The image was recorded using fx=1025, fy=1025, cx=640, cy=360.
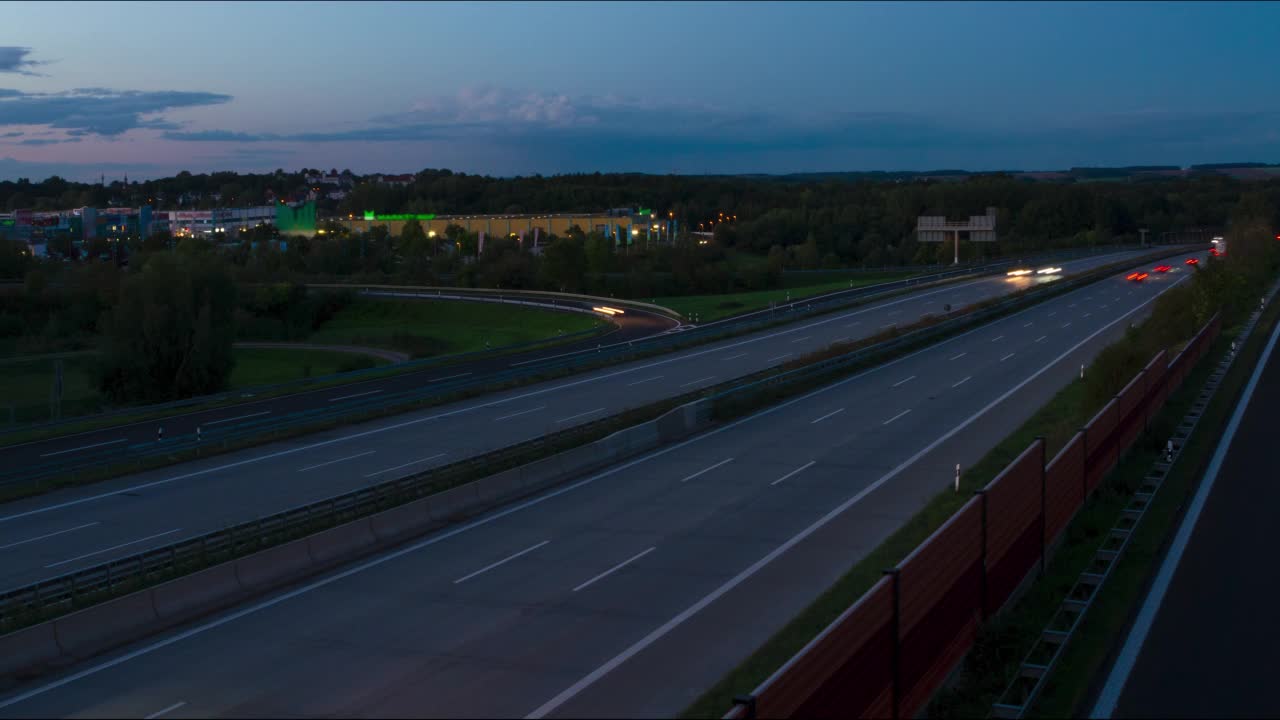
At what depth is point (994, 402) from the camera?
3144cm

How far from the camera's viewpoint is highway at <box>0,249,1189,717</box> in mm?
11844

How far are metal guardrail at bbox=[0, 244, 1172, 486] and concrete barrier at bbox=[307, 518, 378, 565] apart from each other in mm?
10052

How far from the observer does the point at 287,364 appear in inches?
2463

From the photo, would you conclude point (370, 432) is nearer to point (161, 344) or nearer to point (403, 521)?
point (403, 521)

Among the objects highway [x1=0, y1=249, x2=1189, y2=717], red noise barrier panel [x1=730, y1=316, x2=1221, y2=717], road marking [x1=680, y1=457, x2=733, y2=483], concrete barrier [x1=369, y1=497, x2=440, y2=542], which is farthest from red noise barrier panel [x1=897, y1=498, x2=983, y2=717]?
road marking [x1=680, y1=457, x2=733, y2=483]

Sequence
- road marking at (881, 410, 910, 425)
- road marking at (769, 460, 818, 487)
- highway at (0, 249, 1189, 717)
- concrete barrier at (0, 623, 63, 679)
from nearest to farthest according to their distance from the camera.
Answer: highway at (0, 249, 1189, 717) → concrete barrier at (0, 623, 63, 679) → road marking at (769, 460, 818, 487) → road marking at (881, 410, 910, 425)

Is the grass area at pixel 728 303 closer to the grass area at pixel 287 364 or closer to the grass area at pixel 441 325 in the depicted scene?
the grass area at pixel 441 325

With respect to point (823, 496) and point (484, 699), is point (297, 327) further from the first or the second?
point (484, 699)

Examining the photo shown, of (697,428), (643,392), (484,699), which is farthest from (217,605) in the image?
(643,392)

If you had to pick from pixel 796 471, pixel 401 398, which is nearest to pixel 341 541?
pixel 796 471

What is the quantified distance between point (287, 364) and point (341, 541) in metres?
47.8

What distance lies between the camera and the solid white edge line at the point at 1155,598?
34.1 feet

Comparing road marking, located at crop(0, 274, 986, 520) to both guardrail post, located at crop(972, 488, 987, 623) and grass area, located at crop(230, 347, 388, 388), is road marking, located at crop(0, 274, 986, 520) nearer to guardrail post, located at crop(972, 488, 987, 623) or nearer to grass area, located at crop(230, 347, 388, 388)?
grass area, located at crop(230, 347, 388, 388)

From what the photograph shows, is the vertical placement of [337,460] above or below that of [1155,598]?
below
